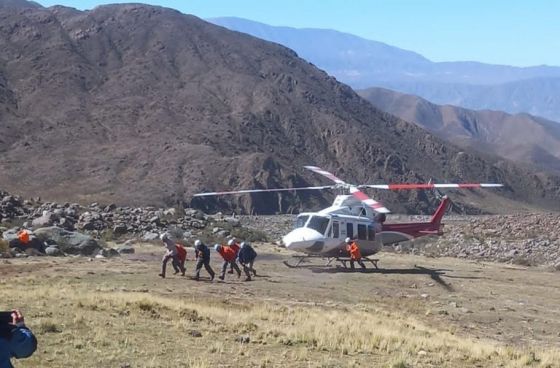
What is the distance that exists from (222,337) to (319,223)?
14443 millimetres

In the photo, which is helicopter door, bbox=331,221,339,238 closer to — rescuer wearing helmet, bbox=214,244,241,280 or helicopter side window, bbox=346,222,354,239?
helicopter side window, bbox=346,222,354,239

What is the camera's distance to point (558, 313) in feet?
71.3

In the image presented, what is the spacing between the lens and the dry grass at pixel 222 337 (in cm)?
1204

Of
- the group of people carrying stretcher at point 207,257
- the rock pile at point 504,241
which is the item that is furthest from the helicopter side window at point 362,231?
the rock pile at point 504,241

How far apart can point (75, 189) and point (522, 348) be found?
5790 centimetres

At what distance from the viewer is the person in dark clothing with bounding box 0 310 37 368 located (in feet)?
25.3

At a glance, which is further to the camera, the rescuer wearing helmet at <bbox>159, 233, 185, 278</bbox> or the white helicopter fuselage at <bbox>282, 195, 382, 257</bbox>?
the white helicopter fuselage at <bbox>282, 195, 382, 257</bbox>

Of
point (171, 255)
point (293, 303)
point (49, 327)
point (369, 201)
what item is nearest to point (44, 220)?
point (171, 255)

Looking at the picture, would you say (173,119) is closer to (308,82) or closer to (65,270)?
(308,82)

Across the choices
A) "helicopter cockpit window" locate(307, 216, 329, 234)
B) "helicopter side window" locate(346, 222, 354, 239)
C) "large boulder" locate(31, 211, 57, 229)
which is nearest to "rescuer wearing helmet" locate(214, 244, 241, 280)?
"helicopter cockpit window" locate(307, 216, 329, 234)

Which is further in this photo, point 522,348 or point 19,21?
point 19,21

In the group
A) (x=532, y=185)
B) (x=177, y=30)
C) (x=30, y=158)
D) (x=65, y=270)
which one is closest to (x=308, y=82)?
(x=177, y=30)

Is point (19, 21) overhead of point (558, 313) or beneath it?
overhead

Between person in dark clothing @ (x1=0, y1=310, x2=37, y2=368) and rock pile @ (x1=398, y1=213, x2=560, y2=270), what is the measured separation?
3262cm
